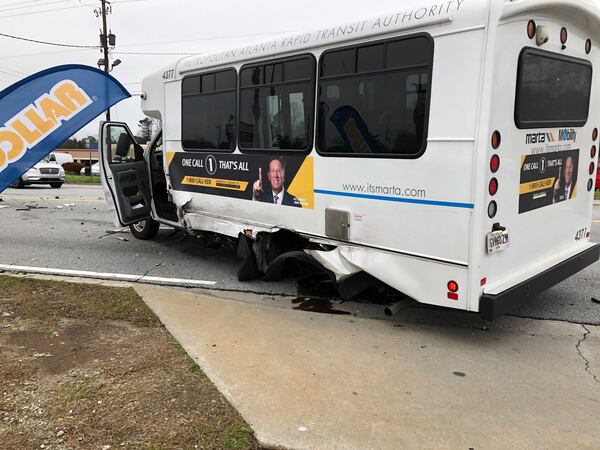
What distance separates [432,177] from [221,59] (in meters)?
3.19

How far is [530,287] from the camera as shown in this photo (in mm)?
4254

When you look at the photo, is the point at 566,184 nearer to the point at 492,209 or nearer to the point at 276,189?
the point at 492,209

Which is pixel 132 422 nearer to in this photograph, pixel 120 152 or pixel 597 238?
pixel 120 152

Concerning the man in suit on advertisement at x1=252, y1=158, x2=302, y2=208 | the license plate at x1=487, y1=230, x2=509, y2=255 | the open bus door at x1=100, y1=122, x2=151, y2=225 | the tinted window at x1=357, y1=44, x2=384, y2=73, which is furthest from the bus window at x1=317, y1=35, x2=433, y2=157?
the open bus door at x1=100, y1=122, x2=151, y2=225

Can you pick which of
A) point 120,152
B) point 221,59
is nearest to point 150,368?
point 221,59

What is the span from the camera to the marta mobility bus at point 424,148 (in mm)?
3854

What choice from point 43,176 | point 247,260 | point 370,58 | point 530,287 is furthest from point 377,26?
point 43,176

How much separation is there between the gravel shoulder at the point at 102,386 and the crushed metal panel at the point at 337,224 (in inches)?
68.8

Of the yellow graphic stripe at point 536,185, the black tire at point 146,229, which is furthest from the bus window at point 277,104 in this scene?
the black tire at point 146,229

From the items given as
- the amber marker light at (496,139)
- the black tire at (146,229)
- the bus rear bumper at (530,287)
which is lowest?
the black tire at (146,229)

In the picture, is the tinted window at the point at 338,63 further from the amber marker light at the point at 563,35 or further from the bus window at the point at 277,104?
the amber marker light at the point at 563,35

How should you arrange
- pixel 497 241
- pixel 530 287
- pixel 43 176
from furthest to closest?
pixel 43 176
pixel 530 287
pixel 497 241

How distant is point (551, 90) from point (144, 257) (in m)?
5.78

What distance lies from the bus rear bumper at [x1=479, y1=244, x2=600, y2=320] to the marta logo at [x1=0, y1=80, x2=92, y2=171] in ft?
20.8
